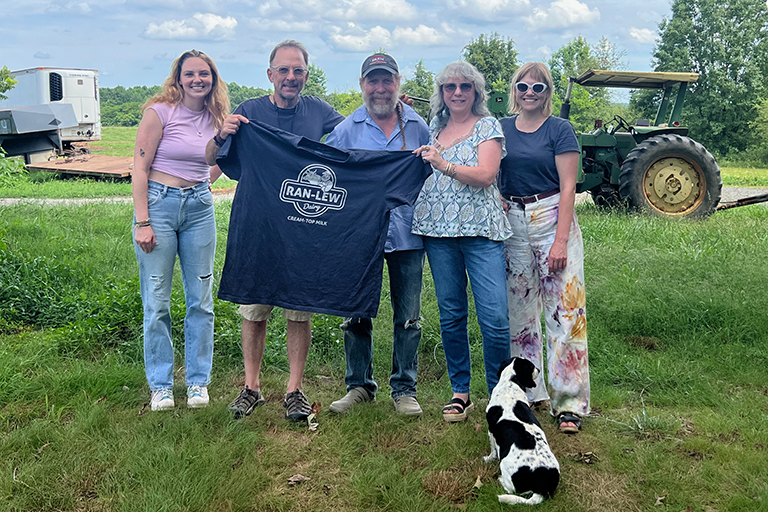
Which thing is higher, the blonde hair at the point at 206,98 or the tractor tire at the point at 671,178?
the blonde hair at the point at 206,98

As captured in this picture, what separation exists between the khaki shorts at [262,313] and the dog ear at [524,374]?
1.33 m

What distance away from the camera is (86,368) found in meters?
4.57

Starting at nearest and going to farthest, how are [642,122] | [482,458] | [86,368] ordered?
[482,458], [86,368], [642,122]

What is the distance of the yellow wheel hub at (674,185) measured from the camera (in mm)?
10469

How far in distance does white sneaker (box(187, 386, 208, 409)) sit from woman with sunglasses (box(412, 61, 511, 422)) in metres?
1.67

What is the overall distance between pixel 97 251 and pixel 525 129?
631cm

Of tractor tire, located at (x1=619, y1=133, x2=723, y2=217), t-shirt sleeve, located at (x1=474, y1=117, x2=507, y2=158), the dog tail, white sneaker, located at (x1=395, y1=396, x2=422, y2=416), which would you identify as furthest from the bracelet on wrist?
tractor tire, located at (x1=619, y1=133, x2=723, y2=217)

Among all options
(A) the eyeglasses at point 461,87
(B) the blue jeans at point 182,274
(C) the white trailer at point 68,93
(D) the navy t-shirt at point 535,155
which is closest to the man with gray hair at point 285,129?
(B) the blue jeans at point 182,274

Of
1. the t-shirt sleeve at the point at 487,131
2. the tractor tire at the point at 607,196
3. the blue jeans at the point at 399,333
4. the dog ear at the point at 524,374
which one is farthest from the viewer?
the tractor tire at the point at 607,196

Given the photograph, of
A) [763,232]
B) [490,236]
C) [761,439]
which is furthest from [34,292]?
[763,232]

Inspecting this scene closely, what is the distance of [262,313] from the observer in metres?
3.90

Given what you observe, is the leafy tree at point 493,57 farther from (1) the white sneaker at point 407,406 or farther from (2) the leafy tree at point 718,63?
(1) the white sneaker at point 407,406

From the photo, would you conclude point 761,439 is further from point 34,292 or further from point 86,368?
point 34,292

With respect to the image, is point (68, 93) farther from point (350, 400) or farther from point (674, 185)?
point (350, 400)
